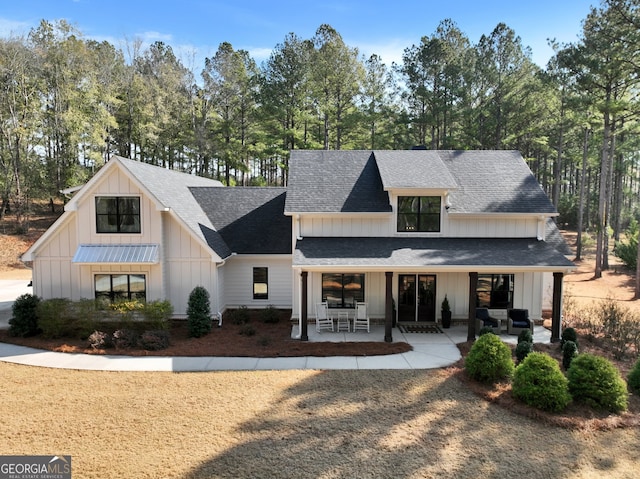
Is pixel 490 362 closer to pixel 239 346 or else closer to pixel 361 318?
pixel 361 318

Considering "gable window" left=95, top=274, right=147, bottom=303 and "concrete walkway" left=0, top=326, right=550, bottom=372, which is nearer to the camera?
"concrete walkway" left=0, top=326, right=550, bottom=372

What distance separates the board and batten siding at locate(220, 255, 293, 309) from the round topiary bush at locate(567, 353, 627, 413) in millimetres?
11178

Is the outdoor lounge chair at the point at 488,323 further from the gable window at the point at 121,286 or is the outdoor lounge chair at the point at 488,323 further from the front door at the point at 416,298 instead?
the gable window at the point at 121,286

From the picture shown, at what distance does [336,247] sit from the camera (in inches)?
589

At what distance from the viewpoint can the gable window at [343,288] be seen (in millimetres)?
15656

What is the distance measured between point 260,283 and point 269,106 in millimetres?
23653

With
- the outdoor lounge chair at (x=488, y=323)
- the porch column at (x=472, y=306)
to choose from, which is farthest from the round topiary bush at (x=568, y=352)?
the outdoor lounge chair at (x=488, y=323)

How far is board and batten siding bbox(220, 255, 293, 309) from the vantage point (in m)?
17.4

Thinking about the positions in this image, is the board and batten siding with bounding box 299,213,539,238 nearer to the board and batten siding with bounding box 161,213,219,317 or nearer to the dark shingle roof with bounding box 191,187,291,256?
the dark shingle roof with bounding box 191,187,291,256

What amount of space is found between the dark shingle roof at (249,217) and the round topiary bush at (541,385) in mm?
10455

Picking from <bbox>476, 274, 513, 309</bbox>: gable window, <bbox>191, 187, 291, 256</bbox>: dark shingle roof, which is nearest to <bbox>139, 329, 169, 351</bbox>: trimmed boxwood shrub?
<bbox>191, 187, 291, 256</bbox>: dark shingle roof

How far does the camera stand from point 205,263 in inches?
611

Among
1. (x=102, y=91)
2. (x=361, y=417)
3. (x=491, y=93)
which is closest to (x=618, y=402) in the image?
(x=361, y=417)

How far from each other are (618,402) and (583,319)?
8.81 meters
